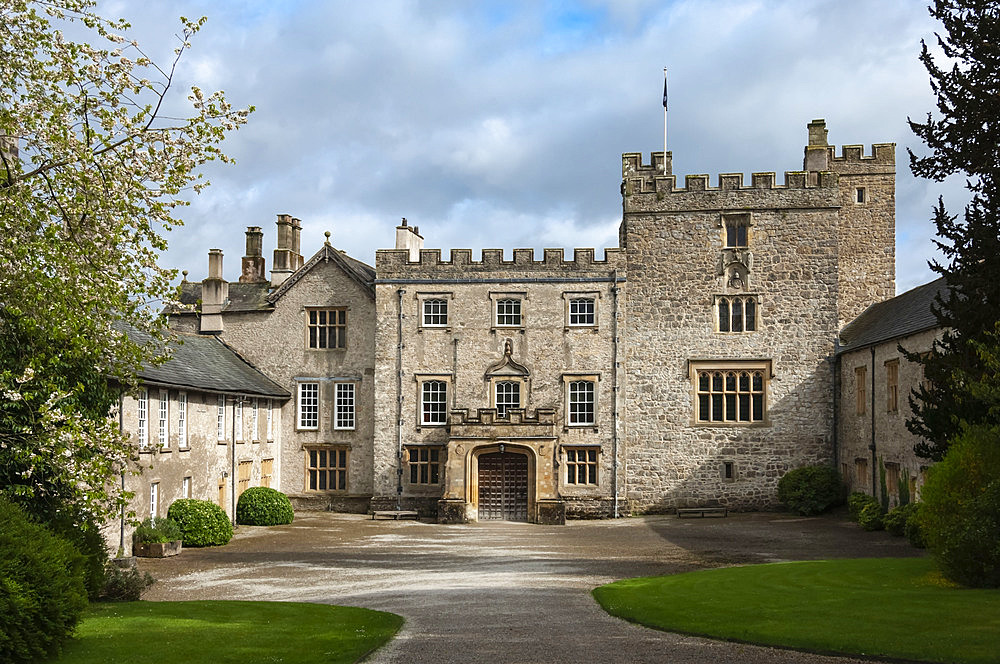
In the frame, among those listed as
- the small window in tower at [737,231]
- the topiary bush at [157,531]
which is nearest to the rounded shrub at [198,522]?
the topiary bush at [157,531]

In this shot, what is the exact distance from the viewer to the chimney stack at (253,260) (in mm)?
41312

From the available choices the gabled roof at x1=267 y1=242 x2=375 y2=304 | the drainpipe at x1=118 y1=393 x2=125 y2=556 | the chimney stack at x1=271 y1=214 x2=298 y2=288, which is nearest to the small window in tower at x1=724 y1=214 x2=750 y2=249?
the gabled roof at x1=267 y1=242 x2=375 y2=304

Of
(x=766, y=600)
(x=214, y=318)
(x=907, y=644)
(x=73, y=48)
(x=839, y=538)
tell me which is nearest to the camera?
(x=73, y=48)

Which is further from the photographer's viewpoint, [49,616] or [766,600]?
[766,600]

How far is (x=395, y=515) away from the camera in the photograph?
119 feet

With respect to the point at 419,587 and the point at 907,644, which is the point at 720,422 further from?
the point at 907,644

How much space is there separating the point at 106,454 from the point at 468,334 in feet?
81.4

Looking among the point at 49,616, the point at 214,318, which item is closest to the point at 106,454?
the point at 49,616

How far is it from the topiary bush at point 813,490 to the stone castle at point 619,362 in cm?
96

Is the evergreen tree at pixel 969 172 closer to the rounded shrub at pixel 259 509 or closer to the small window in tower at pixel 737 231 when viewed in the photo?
the small window in tower at pixel 737 231

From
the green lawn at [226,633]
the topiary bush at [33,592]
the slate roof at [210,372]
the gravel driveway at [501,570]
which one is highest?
the slate roof at [210,372]

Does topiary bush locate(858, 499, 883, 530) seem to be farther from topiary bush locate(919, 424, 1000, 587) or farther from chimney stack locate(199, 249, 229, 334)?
chimney stack locate(199, 249, 229, 334)

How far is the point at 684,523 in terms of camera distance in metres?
33.7

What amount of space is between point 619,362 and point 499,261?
6.11 m
